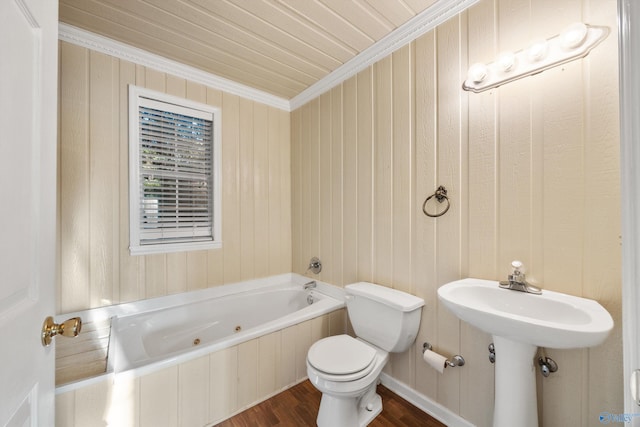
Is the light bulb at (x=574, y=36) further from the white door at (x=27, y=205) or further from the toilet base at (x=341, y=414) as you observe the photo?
the toilet base at (x=341, y=414)

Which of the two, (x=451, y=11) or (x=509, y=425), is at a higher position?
(x=451, y=11)

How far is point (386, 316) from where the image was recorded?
162 cm

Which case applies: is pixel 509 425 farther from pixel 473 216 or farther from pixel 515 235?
pixel 473 216

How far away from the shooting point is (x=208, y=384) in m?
1.51

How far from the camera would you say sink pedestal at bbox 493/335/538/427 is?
43.3 inches

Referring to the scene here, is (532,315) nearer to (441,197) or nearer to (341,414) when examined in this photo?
(441,197)

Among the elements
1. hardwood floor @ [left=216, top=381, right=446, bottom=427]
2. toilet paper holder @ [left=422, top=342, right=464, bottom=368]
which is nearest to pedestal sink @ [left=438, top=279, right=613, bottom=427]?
toilet paper holder @ [left=422, top=342, right=464, bottom=368]

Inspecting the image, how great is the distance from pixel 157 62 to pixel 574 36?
2.55 metres

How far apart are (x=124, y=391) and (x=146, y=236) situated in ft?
Result: 3.61

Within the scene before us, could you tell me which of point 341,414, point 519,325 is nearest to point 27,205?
point 519,325

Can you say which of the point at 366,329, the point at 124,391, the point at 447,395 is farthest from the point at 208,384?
the point at 447,395

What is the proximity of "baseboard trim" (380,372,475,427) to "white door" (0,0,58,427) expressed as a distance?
1.78 m

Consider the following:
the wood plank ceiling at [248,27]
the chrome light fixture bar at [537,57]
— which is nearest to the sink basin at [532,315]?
the chrome light fixture bar at [537,57]

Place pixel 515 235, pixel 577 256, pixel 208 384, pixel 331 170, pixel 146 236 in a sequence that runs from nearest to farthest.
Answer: pixel 577 256, pixel 515 235, pixel 208 384, pixel 146 236, pixel 331 170
